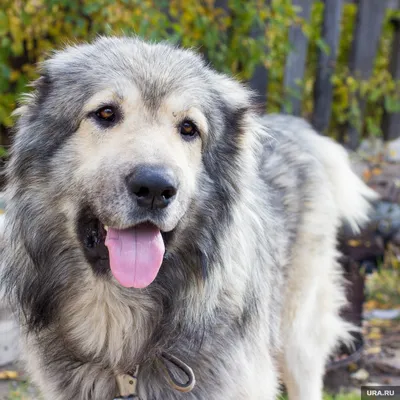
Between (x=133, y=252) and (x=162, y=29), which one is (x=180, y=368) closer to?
(x=133, y=252)

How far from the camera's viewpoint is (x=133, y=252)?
2.33 metres

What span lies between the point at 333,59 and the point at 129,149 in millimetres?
4714

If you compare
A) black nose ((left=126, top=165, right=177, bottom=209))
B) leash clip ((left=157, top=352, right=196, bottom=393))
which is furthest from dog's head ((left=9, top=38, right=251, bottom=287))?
leash clip ((left=157, top=352, right=196, bottom=393))

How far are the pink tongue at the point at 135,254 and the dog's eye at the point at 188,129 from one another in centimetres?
41

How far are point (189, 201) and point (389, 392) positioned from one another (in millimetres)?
2062

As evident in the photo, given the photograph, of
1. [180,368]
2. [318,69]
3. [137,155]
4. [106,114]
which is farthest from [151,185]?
[318,69]

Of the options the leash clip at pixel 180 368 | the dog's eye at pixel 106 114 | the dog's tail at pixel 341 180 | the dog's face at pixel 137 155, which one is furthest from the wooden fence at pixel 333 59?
the leash clip at pixel 180 368

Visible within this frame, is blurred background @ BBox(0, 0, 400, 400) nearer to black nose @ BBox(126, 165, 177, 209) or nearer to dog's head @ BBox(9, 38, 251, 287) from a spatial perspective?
dog's head @ BBox(9, 38, 251, 287)

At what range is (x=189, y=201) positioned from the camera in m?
2.47

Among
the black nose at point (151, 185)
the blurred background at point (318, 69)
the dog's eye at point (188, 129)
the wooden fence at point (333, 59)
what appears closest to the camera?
the black nose at point (151, 185)

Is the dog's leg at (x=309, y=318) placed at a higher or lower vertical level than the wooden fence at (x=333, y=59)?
lower

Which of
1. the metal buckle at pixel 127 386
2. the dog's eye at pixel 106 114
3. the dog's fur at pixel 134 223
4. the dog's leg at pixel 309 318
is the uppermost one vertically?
the dog's eye at pixel 106 114

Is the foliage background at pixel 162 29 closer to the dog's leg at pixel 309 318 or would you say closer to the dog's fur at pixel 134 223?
the dog's fur at pixel 134 223

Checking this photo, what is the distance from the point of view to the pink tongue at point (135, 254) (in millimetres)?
2318
